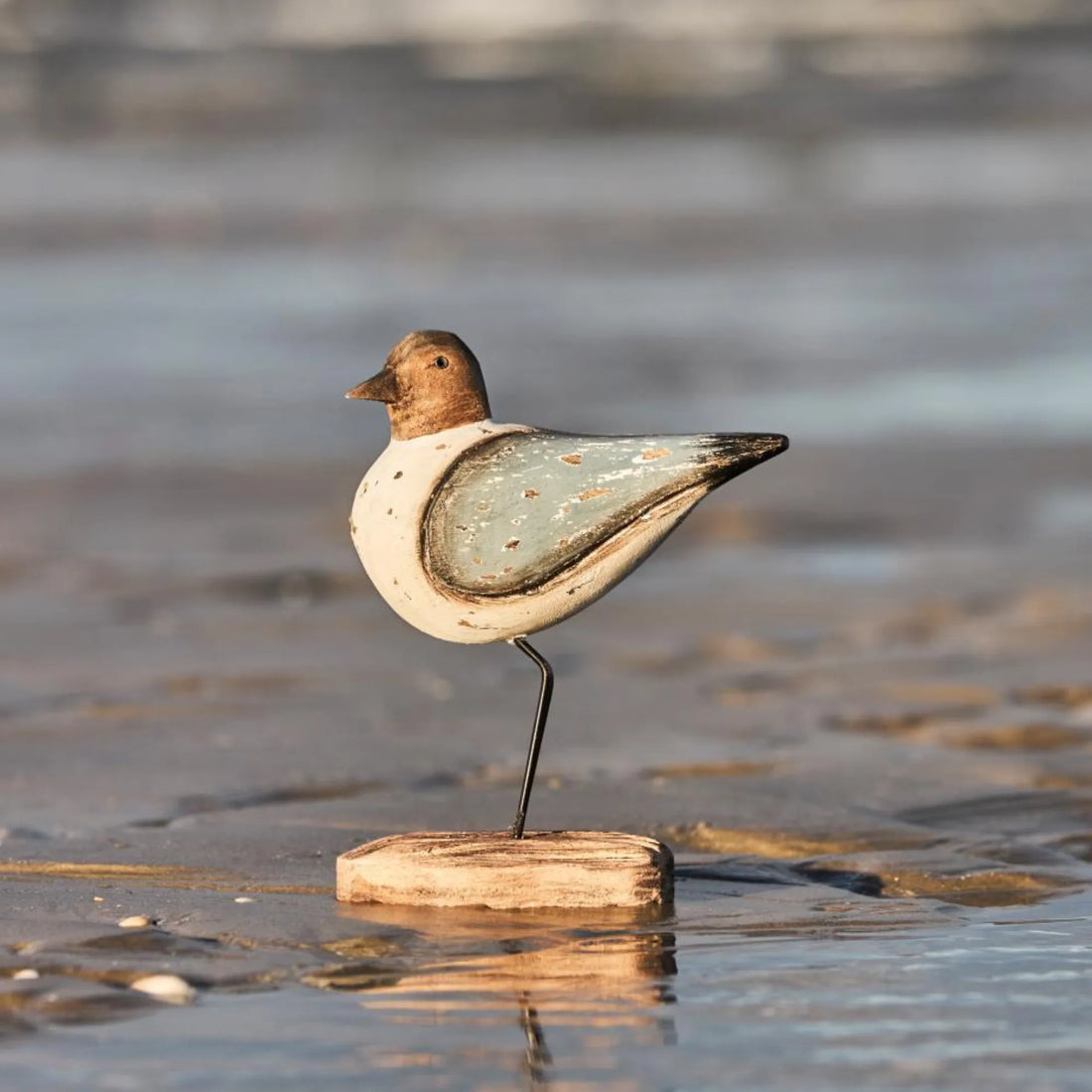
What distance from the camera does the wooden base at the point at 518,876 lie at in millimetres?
4012

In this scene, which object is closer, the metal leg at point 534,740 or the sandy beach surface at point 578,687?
the sandy beach surface at point 578,687

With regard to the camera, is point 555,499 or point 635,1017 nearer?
point 635,1017

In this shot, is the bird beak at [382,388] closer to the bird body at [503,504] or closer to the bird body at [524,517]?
the bird body at [503,504]

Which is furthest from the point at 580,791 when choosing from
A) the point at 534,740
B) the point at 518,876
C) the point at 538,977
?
the point at 538,977

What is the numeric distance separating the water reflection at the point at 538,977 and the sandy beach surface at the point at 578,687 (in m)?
0.01

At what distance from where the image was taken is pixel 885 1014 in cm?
339

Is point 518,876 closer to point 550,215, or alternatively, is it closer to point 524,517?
point 524,517

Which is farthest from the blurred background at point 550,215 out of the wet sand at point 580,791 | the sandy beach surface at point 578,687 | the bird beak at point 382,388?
the bird beak at point 382,388

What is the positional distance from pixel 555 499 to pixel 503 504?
0.09 meters

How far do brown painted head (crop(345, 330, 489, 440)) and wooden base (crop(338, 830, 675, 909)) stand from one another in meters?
0.78

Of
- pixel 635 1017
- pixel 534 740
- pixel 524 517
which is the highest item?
pixel 524 517

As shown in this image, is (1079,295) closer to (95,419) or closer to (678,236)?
(678,236)

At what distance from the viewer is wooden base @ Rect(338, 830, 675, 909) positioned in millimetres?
4012

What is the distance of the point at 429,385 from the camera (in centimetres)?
416
